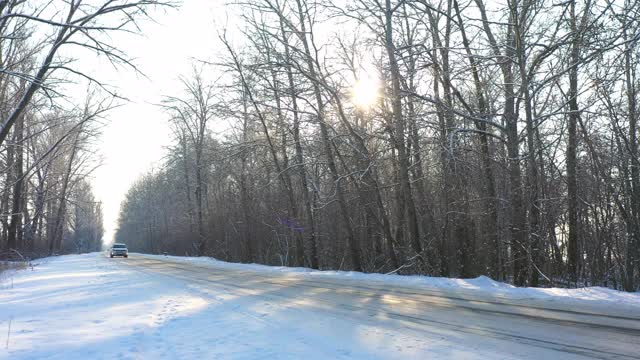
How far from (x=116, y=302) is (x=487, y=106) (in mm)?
12561

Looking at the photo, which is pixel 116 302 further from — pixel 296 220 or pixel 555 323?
pixel 296 220

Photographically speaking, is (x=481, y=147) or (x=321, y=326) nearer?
(x=321, y=326)

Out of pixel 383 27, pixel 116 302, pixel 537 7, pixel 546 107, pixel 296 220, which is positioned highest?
pixel 383 27

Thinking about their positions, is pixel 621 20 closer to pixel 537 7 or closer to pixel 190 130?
pixel 537 7

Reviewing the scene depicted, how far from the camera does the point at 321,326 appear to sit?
22.1 ft

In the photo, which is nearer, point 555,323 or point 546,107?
point 555,323

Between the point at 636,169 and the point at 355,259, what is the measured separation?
37.9 ft

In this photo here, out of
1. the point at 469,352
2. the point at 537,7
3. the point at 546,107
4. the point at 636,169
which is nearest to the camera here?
the point at 469,352

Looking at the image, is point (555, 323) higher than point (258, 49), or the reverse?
point (258, 49)

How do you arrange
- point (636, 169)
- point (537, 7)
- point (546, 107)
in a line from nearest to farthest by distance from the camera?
1. point (636, 169)
2. point (537, 7)
3. point (546, 107)

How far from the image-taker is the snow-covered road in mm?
5203

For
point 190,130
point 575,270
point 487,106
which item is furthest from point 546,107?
point 190,130

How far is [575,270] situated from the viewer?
14.3 m

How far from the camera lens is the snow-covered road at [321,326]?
520 cm
